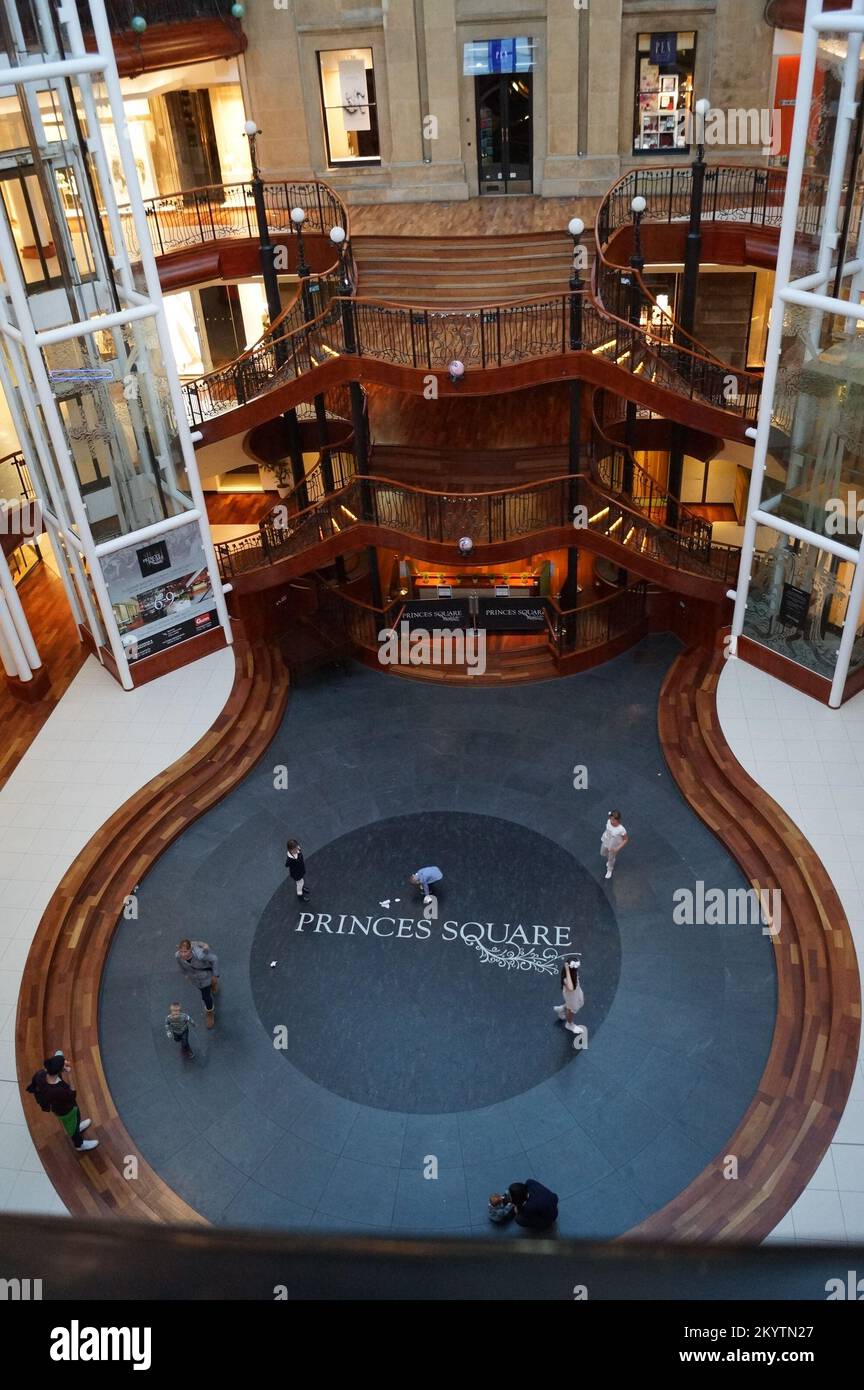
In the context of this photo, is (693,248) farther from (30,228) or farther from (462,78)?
(30,228)

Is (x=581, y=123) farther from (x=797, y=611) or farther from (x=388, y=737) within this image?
(x=388, y=737)

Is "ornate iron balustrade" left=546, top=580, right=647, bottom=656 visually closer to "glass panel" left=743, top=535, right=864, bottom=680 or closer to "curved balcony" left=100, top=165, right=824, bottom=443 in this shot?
"glass panel" left=743, top=535, right=864, bottom=680

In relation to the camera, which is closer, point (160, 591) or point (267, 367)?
point (160, 591)

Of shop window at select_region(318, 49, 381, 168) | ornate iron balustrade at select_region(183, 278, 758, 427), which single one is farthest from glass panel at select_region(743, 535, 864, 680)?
shop window at select_region(318, 49, 381, 168)

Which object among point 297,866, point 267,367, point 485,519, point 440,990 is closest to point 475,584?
point 485,519

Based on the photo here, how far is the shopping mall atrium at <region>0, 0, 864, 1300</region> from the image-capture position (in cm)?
1173

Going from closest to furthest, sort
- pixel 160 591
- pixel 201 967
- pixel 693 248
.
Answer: pixel 201 967
pixel 693 248
pixel 160 591

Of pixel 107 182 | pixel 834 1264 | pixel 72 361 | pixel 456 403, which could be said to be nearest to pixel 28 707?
pixel 72 361

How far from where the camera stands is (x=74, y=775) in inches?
614

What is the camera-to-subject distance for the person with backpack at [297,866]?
14031 millimetres

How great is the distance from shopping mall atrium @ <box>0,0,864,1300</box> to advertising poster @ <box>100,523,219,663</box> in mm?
81

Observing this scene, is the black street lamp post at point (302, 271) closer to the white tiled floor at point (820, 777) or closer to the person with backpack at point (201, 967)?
the white tiled floor at point (820, 777)

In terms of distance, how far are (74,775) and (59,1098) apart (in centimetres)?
559

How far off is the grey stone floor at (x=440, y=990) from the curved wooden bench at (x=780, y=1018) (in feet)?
0.77
